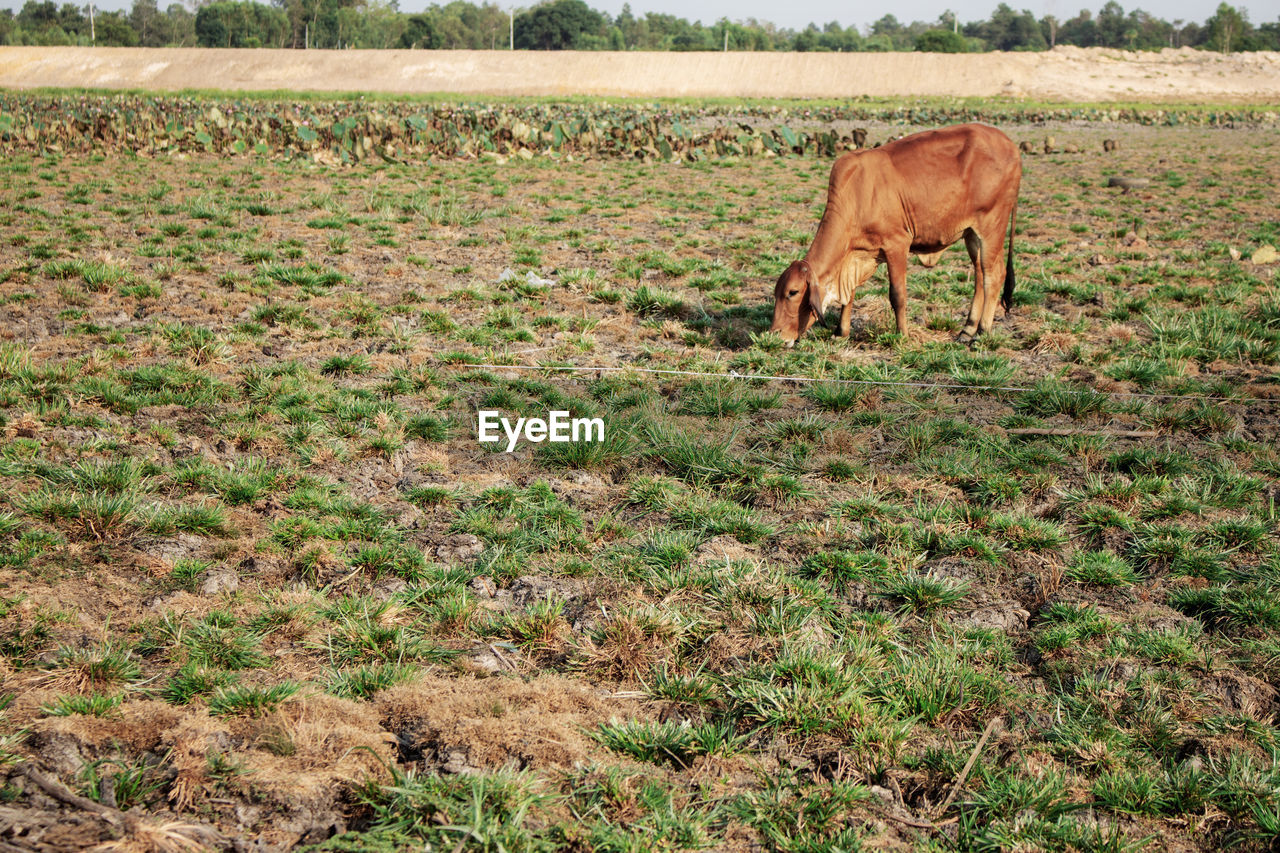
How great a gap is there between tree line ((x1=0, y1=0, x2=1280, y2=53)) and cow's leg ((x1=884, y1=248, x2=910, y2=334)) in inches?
3634

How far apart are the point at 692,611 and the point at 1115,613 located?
1951 millimetres

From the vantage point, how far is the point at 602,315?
29.0 feet

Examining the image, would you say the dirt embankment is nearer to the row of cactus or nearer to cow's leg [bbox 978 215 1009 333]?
the row of cactus

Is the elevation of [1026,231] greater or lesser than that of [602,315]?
greater

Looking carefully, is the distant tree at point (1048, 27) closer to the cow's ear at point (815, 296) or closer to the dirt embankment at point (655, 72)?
the dirt embankment at point (655, 72)

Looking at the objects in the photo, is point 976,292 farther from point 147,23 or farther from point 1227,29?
point 147,23

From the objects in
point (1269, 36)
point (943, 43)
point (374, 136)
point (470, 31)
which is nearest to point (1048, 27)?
point (1269, 36)

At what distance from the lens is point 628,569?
14.4 ft

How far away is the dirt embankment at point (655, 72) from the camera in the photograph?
6406cm

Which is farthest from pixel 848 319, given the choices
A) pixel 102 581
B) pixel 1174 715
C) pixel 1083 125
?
pixel 1083 125

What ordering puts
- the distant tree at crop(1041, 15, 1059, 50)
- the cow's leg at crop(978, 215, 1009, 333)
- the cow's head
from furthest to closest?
1. the distant tree at crop(1041, 15, 1059, 50)
2. the cow's leg at crop(978, 215, 1009, 333)
3. the cow's head

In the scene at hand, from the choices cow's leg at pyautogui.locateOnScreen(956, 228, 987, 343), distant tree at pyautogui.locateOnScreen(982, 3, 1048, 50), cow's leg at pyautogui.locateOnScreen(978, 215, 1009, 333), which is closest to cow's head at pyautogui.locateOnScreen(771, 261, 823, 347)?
cow's leg at pyautogui.locateOnScreen(956, 228, 987, 343)

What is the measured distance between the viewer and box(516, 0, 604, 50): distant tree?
114 m

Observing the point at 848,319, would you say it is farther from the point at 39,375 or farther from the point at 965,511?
the point at 39,375
